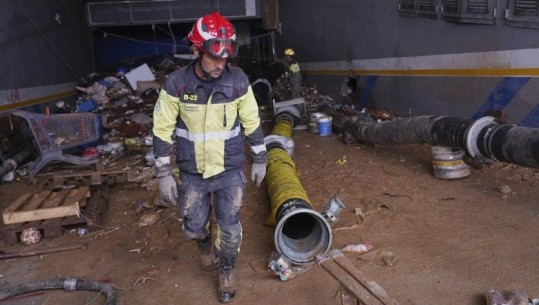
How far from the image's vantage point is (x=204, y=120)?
313 centimetres

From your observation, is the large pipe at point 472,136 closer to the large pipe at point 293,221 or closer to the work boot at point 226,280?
the large pipe at point 293,221

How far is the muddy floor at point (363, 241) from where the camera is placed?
339 cm

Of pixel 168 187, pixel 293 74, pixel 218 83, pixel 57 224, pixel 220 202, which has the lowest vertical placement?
pixel 57 224

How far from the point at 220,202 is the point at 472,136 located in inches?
113

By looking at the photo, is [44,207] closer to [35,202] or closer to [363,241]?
[35,202]

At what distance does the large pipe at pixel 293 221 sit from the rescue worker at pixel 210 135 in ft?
1.40

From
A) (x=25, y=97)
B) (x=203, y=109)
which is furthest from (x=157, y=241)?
(x=25, y=97)

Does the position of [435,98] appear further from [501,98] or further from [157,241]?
[157,241]

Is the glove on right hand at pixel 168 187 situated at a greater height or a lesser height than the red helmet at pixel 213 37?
lesser

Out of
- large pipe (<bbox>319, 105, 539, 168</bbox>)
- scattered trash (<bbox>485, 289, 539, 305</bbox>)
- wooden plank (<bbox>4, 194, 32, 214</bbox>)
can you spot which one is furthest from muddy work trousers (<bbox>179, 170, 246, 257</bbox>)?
large pipe (<bbox>319, 105, 539, 168</bbox>)

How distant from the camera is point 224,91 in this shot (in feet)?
10.2

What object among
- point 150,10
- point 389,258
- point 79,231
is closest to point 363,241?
point 389,258

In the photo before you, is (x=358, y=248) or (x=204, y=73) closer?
(x=204, y=73)

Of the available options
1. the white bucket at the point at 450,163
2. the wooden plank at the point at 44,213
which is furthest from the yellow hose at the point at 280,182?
the wooden plank at the point at 44,213
